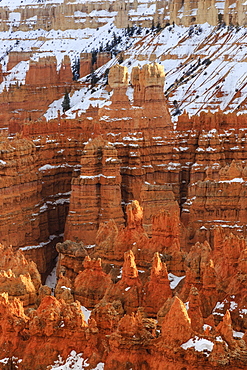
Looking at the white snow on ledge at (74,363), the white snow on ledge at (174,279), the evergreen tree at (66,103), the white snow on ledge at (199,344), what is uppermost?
the white snow on ledge at (199,344)

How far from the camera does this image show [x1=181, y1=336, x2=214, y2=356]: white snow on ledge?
21.4 metres

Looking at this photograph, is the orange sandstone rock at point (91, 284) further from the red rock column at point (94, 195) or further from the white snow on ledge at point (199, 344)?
the red rock column at point (94, 195)

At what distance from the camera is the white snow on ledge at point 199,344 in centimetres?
2141

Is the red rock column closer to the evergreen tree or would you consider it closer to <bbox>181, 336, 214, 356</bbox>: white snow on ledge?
<bbox>181, 336, 214, 356</bbox>: white snow on ledge

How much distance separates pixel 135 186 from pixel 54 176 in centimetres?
451

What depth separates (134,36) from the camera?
120m

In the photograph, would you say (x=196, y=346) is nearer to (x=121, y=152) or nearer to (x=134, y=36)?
(x=121, y=152)

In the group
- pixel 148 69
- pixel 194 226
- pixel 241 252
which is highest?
pixel 148 69

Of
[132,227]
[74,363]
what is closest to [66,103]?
[132,227]

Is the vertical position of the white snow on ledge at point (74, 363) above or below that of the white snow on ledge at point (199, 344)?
below

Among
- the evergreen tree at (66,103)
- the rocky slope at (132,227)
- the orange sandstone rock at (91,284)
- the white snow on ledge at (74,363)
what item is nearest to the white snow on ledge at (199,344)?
the rocky slope at (132,227)

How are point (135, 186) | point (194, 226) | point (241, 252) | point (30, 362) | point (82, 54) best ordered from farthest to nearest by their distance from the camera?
point (82, 54), point (135, 186), point (194, 226), point (241, 252), point (30, 362)

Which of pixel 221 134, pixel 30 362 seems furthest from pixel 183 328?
pixel 221 134

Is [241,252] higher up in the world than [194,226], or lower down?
higher up
